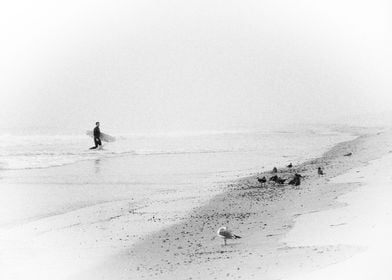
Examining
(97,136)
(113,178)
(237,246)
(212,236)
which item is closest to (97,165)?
(113,178)

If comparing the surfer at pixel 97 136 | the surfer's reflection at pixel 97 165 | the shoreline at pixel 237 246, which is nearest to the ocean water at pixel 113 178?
the surfer's reflection at pixel 97 165

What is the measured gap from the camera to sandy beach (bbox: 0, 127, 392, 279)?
6379mm

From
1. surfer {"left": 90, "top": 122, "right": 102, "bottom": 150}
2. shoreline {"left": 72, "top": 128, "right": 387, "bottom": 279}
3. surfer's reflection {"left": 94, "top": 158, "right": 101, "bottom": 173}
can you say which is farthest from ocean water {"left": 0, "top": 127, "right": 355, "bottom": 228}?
surfer {"left": 90, "top": 122, "right": 102, "bottom": 150}

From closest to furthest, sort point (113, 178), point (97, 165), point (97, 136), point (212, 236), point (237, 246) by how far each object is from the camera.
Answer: point (237, 246)
point (212, 236)
point (113, 178)
point (97, 165)
point (97, 136)

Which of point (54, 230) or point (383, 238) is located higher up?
point (383, 238)

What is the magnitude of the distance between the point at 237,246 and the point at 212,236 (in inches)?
40.1

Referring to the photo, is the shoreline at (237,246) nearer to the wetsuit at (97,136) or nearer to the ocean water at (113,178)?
the ocean water at (113,178)

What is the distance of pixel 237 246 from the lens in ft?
26.1

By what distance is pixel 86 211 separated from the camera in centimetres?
1165

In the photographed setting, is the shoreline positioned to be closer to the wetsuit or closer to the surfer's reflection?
the surfer's reflection

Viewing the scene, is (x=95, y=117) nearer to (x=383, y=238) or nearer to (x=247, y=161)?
(x=247, y=161)

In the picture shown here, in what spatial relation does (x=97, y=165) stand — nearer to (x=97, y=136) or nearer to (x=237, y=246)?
(x=97, y=136)

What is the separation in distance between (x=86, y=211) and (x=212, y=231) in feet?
11.9

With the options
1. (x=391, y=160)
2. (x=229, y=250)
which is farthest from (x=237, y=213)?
(x=391, y=160)
